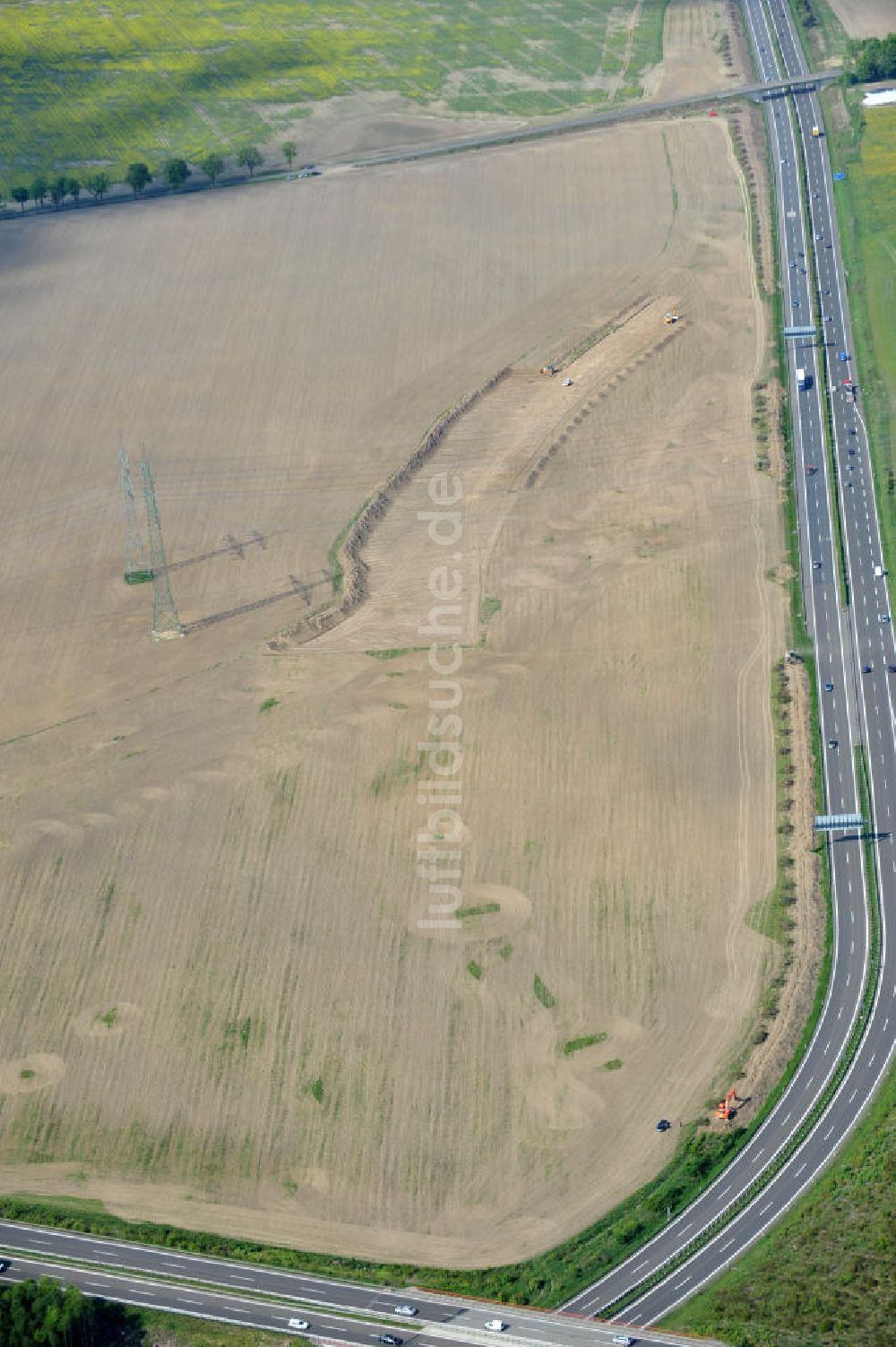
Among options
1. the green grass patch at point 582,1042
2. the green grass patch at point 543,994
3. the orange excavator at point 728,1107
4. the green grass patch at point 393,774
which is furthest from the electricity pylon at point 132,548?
the orange excavator at point 728,1107

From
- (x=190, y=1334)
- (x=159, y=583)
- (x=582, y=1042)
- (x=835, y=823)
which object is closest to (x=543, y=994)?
(x=582, y=1042)

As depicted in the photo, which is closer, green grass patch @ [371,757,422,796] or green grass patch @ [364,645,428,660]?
green grass patch @ [371,757,422,796]

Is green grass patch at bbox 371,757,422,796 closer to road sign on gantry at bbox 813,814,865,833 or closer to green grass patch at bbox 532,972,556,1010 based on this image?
green grass patch at bbox 532,972,556,1010

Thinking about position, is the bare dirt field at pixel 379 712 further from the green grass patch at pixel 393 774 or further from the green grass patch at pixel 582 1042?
the green grass patch at pixel 582 1042

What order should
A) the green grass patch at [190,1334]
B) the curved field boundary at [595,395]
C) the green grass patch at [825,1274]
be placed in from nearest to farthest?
the green grass patch at [825,1274]
the green grass patch at [190,1334]
the curved field boundary at [595,395]

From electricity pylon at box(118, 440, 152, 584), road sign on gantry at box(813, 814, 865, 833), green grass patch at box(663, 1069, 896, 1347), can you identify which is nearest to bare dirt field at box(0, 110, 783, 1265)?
electricity pylon at box(118, 440, 152, 584)

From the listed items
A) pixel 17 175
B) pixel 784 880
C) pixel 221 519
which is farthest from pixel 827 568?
pixel 17 175

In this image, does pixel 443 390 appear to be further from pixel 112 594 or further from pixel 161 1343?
pixel 161 1343

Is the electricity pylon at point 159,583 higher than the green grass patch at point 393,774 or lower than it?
higher
